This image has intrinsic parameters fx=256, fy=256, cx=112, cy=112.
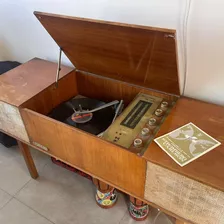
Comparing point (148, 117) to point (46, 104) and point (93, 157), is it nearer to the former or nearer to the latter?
point (93, 157)

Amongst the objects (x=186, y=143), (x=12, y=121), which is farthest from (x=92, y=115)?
(x=186, y=143)

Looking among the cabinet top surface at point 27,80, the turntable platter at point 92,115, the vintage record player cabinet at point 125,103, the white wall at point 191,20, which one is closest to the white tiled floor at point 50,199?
the vintage record player cabinet at point 125,103

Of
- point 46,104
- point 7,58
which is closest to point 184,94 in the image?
point 46,104

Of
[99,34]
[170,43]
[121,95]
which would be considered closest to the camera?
[170,43]

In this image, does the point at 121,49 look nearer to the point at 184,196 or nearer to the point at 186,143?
the point at 186,143

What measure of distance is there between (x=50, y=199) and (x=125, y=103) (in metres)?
0.74

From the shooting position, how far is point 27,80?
139cm

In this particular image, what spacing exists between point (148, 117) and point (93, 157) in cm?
29

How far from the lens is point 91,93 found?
1.48 metres

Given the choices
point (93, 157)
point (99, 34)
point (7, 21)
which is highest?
point (99, 34)

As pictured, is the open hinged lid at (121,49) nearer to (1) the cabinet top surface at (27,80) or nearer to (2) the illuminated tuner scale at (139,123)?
(2) the illuminated tuner scale at (139,123)

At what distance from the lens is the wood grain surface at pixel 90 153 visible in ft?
3.13

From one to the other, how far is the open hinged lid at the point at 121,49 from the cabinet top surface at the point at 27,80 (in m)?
0.20

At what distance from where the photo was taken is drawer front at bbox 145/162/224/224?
0.82m
